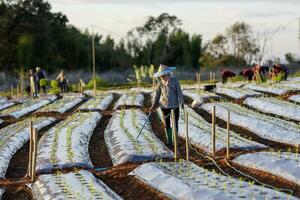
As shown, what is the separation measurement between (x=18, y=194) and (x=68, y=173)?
88 cm

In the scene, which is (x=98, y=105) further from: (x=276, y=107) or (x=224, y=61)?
(x=224, y=61)

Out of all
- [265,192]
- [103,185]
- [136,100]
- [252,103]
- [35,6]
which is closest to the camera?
[265,192]

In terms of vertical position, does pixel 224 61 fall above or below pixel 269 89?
above

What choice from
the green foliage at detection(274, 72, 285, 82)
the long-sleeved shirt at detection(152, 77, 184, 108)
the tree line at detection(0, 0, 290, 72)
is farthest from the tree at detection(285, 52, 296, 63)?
the long-sleeved shirt at detection(152, 77, 184, 108)

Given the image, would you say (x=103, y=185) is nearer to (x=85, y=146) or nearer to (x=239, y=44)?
(x=85, y=146)

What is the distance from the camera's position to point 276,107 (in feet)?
48.7

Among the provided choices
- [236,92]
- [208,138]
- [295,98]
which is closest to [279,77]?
[236,92]

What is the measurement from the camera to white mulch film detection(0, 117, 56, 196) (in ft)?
31.9

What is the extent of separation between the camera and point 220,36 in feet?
156

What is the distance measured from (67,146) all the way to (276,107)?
679 centimetres

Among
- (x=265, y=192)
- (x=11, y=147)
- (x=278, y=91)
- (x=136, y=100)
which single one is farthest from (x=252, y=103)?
(x=265, y=192)

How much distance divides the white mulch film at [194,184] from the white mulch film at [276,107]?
20.3ft

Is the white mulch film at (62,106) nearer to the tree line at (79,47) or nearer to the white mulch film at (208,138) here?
the white mulch film at (208,138)

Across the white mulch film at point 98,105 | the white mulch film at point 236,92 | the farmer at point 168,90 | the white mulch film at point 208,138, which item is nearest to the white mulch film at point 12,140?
the farmer at point 168,90
